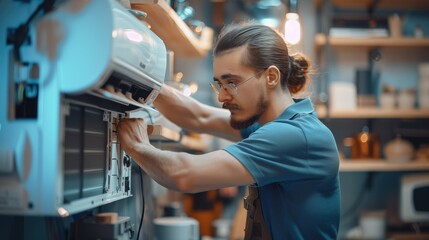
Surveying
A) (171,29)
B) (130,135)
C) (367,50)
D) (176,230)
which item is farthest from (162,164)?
(367,50)

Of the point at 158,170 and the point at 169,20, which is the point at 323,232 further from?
the point at 169,20

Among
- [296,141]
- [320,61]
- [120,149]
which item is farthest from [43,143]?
[320,61]

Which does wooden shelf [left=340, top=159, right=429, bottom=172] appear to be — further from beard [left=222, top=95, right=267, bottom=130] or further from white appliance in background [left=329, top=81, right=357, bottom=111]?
beard [left=222, top=95, right=267, bottom=130]

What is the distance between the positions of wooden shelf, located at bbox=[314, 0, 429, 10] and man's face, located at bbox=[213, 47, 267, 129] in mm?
2124

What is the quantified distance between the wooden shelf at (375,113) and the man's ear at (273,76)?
1740 millimetres

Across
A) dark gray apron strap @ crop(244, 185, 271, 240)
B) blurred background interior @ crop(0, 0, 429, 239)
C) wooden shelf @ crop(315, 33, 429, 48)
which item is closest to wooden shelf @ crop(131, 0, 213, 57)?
blurred background interior @ crop(0, 0, 429, 239)

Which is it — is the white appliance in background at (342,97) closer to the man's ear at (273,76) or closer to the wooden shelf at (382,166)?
the wooden shelf at (382,166)

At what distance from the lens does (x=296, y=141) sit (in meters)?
1.60

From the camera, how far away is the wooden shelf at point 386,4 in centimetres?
374

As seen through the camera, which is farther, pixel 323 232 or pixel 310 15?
pixel 310 15

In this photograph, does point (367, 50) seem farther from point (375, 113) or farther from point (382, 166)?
point (382, 166)

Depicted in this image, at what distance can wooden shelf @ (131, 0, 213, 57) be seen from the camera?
1.69 meters

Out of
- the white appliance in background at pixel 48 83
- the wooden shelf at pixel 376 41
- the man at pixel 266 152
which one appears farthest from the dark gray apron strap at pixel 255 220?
the wooden shelf at pixel 376 41

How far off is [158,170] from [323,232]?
21.5 inches
